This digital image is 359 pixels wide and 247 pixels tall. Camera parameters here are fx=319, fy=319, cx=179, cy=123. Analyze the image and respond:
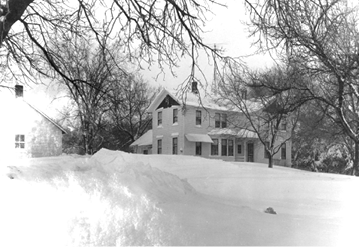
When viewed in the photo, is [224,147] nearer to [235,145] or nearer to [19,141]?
[235,145]

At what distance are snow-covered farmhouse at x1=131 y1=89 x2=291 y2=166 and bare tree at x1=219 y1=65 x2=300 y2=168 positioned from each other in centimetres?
35

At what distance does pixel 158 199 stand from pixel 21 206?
0.74 metres

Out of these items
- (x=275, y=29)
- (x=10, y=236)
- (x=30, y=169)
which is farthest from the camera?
(x=275, y=29)

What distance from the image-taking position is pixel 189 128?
299 inches

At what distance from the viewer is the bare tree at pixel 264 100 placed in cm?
488

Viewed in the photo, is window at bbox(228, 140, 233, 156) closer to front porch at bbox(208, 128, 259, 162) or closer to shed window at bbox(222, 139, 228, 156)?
front porch at bbox(208, 128, 259, 162)

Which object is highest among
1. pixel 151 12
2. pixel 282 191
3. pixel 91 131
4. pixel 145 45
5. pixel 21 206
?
pixel 151 12

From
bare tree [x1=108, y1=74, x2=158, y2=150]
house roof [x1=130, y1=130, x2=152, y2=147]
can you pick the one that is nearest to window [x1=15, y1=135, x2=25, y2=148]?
bare tree [x1=108, y1=74, x2=158, y2=150]

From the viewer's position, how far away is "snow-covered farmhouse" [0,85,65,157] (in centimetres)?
307

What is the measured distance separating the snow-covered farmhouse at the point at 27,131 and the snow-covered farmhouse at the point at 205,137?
1.36 m

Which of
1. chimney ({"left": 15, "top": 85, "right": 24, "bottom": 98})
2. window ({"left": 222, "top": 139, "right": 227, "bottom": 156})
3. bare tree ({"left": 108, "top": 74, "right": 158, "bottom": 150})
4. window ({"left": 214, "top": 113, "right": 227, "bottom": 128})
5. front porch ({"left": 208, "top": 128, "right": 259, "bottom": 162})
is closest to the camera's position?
bare tree ({"left": 108, "top": 74, "right": 158, "bottom": 150})

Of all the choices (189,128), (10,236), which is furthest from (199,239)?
(189,128)

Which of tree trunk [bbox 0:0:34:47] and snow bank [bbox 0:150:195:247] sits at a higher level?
tree trunk [bbox 0:0:34:47]

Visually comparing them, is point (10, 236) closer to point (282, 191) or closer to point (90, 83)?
point (282, 191)
